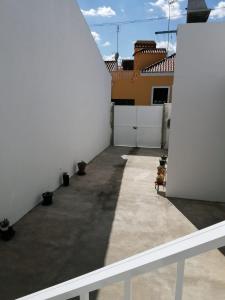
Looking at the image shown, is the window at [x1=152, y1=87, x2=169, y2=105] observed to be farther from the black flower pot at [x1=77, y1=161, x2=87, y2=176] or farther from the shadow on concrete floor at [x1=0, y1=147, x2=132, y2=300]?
A: the shadow on concrete floor at [x1=0, y1=147, x2=132, y2=300]

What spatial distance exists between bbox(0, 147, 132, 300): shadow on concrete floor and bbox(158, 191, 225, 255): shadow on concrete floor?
54.5 inches

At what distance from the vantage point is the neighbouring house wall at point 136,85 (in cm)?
1462

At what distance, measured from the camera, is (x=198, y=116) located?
207 inches

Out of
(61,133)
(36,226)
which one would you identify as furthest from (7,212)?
(61,133)

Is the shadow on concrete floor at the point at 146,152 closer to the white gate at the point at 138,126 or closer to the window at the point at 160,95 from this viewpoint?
the white gate at the point at 138,126

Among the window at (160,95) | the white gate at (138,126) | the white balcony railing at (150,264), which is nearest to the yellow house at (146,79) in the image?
the window at (160,95)

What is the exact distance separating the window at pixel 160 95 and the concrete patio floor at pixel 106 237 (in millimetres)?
9084

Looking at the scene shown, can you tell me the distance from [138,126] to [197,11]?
6524 millimetres

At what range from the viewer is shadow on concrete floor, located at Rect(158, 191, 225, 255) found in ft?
14.7

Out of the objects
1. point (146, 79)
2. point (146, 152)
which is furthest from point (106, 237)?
point (146, 79)

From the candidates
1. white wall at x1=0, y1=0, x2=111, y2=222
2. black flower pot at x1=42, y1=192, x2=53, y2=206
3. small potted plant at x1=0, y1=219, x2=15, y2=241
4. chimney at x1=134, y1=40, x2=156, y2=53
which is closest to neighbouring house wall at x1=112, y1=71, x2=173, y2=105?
chimney at x1=134, y1=40, x2=156, y2=53

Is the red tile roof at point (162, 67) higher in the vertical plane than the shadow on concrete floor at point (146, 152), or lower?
higher

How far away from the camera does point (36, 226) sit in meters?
4.20

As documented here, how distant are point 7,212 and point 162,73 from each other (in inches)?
492
